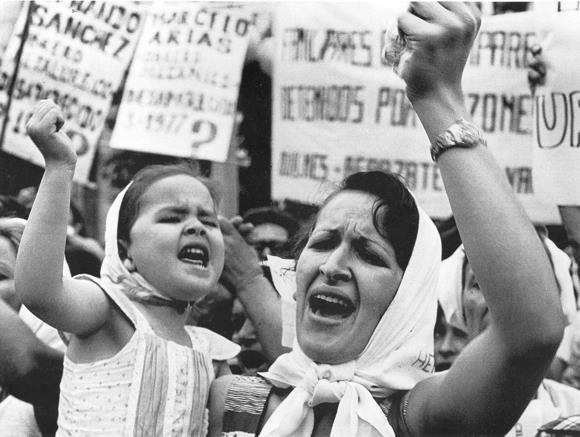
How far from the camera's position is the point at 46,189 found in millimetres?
2184

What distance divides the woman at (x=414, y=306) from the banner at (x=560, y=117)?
1039mm

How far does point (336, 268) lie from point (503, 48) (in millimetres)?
1538

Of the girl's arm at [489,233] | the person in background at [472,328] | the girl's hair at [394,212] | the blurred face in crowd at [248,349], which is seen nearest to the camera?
the girl's arm at [489,233]

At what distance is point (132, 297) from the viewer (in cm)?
252

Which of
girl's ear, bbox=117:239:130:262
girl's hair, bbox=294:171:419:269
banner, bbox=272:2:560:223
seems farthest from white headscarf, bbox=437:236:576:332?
girl's ear, bbox=117:239:130:262

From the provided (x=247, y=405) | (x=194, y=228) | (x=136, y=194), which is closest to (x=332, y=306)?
(x=247, y=405)

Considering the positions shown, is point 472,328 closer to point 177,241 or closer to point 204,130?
point 177,241

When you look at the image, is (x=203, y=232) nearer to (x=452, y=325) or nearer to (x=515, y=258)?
(x=452, y=325)

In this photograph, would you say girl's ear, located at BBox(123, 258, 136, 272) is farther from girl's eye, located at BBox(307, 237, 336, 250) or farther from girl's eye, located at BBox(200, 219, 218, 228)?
girl's eye, located at BBox(307, 237, 336, 250)

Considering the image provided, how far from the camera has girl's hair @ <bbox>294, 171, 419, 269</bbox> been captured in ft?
6.57

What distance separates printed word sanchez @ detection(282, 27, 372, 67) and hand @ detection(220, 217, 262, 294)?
75cm

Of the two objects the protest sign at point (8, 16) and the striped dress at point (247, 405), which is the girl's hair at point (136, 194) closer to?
the striped dress at point (247, 405)

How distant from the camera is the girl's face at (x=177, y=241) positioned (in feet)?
8.24

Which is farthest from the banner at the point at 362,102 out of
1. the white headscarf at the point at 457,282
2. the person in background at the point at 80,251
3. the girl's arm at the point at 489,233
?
the girl's arm at the point at 489,233
